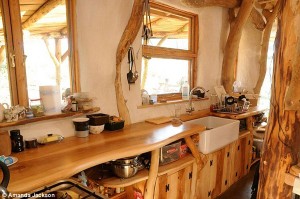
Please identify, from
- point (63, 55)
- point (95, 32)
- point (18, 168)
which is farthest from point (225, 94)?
point (18, 168)

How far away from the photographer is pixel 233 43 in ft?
9.94

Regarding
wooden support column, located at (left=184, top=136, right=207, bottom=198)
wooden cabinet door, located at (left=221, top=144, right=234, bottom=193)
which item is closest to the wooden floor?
wooden cabinet door, located at (left=221, top=144, right=234, bottom=193)

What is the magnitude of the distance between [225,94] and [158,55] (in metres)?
1.25

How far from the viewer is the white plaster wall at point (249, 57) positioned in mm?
3543

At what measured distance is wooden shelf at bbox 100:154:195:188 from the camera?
57.9 inches

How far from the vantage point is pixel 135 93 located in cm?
212

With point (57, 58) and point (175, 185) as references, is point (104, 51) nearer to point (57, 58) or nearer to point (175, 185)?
point (57, 58)

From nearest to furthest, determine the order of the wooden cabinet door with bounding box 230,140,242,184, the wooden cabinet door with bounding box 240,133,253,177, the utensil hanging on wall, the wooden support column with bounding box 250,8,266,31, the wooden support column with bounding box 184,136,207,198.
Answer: the wooden support column with bounding box 184,136,207,198 → the utensil hanging on wall → the wooden cabinet door with bounding box 230,140,242,184 → the wooden cabinet door with bounding box 240,133,253,177 → the wooden support column with bounding box 250,8,266,31

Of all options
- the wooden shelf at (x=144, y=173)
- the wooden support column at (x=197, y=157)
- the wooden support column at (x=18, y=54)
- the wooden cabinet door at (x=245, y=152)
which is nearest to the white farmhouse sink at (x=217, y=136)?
the wooden support column at (x=197, y=157)

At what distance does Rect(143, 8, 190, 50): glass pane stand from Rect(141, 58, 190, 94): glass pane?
0.19 metres

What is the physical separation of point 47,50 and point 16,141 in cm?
69

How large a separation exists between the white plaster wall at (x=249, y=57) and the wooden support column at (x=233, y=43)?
2.18ft

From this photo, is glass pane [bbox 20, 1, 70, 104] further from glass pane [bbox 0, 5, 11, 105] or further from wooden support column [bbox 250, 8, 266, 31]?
wooden support column [bbox 250, 8, 266, 31]

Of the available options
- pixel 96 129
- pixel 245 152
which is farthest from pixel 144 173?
pixel 245 152
